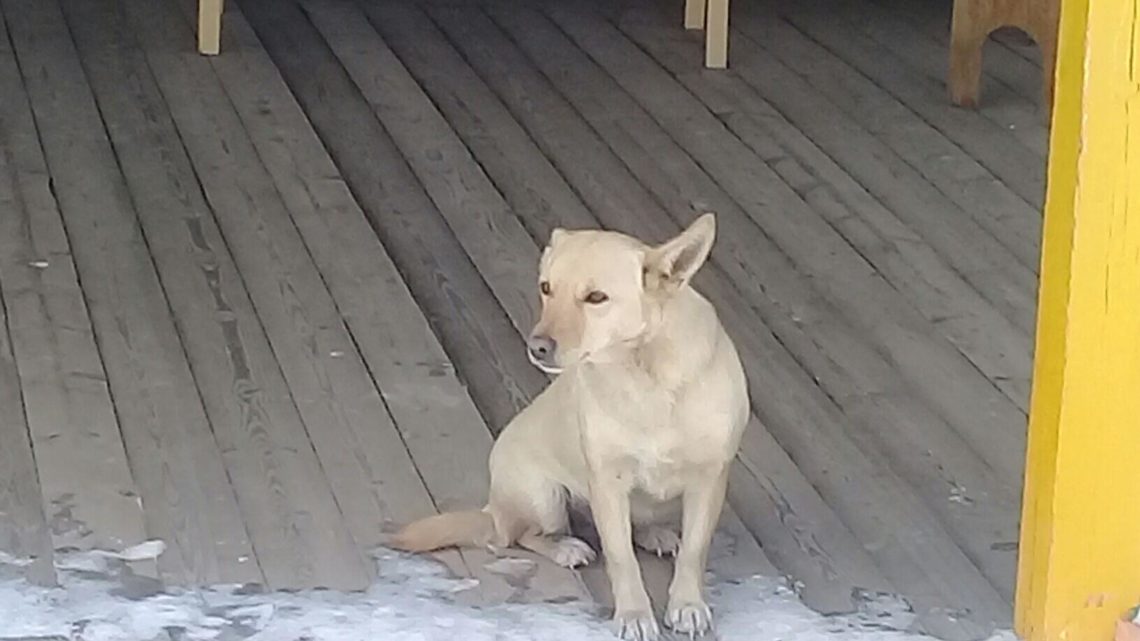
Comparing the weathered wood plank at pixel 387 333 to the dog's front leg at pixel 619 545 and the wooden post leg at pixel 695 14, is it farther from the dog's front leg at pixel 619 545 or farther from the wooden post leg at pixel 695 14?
the wooden post leg at pixel 695 14

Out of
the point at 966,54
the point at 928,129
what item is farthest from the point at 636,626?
the point at 966,54

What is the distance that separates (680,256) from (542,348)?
0.20 meters

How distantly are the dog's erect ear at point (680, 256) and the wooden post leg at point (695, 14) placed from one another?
327cm

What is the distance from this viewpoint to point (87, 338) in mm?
3299

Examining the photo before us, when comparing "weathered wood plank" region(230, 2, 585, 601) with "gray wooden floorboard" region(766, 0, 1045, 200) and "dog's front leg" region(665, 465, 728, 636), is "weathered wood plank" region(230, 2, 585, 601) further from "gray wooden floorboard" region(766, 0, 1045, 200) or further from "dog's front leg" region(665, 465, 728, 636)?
"gray wooden floorboard" region(766, 0, 1045, 200)

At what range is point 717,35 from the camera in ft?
16.9

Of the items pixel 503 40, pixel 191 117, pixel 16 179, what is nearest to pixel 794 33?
pixel 503 40

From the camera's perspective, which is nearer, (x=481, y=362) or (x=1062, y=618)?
(x=1062, y=618)

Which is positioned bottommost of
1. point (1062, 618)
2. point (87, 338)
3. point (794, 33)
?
point (794, 33)

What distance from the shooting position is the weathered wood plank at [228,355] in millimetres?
2586

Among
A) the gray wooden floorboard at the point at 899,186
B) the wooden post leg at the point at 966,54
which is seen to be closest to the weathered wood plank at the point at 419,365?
the gray wooden floorboard at the point at 899,186

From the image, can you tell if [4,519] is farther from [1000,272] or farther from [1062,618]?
[1000,272]

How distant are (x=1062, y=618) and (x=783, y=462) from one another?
0.67 metres

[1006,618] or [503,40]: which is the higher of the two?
[1006,618]
